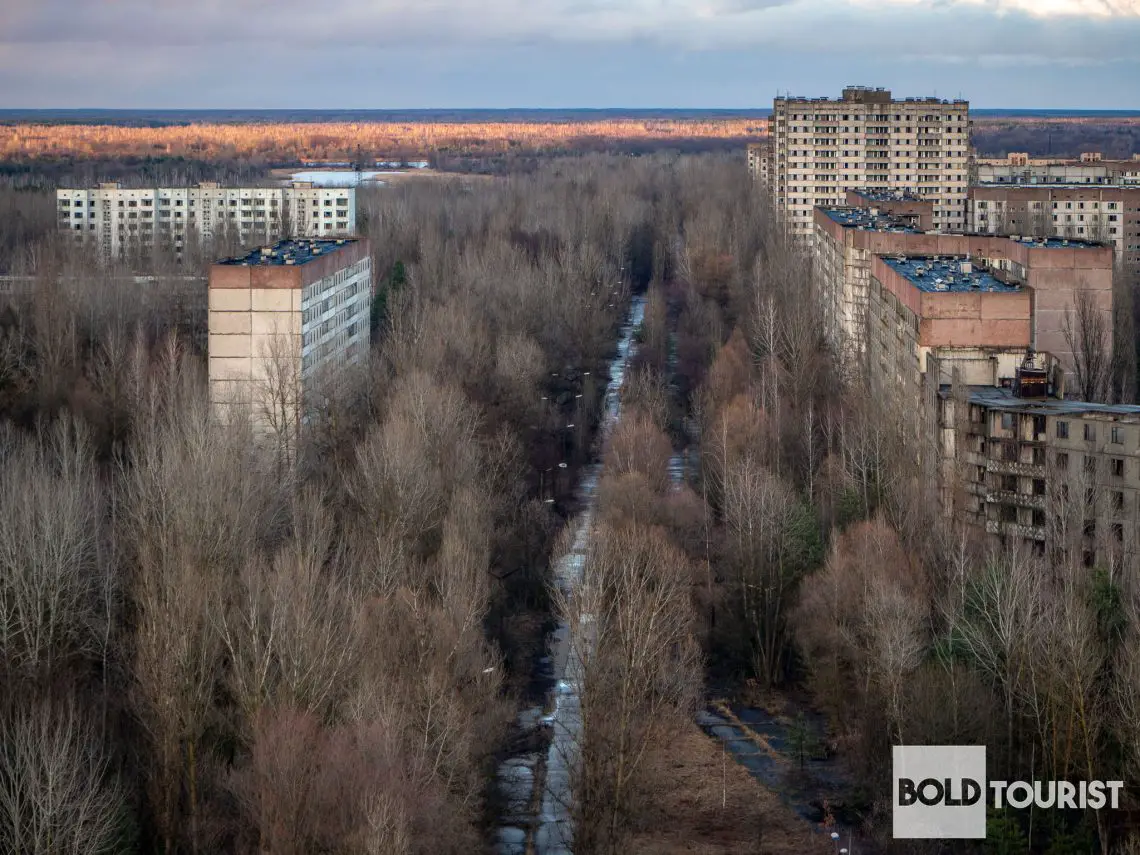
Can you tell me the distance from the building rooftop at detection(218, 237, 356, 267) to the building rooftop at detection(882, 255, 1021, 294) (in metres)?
10.2

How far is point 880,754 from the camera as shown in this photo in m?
16.7

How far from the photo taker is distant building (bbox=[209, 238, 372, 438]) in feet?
86.5

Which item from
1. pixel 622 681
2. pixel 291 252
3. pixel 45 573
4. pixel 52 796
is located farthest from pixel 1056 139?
pixel 52 796

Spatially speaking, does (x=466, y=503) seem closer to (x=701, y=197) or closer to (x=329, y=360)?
(x=329, y=360)

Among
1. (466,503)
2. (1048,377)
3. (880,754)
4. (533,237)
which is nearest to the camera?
(880,754)

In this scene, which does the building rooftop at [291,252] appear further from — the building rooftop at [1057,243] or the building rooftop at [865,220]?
the building rooftop at [1057,243]

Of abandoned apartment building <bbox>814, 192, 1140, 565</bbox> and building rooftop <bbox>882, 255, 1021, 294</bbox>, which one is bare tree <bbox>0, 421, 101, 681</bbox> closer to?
abandoned apartment building <bbox>814, 192, 1140, 565</bbox>

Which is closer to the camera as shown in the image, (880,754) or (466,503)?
(880,754)

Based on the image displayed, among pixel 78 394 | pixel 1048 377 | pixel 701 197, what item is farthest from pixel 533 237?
pixel 1048 377

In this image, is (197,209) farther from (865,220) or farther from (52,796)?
(52,796)

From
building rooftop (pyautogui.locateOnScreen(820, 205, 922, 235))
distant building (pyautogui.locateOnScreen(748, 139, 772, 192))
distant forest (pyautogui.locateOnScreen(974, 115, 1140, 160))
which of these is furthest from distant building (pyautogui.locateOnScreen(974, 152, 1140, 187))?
distant forest (pyautogui.locateOnScreen(974, 115, 1140, 160))

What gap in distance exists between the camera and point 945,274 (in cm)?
2725

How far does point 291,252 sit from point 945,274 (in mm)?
11904

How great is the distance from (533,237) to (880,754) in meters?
38.1
